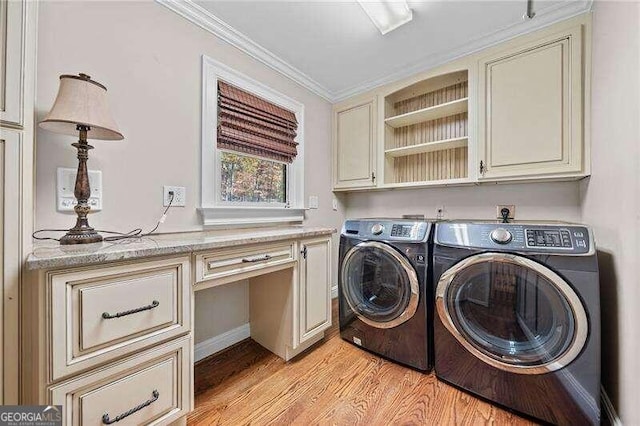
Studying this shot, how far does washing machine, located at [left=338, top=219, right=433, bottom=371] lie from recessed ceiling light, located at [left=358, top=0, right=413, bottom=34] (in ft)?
4.22

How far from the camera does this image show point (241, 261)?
4.28 ft

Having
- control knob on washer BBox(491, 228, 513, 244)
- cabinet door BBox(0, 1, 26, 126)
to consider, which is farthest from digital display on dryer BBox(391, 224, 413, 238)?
cabinet door BBox(0, 1, 26, 126)

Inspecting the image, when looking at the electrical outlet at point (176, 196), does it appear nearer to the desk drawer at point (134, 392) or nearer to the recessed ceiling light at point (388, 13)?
the desk drawer at point (134, 392)

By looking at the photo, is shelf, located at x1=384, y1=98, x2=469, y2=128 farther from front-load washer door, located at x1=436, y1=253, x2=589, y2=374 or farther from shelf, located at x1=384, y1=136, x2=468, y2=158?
front-load washer door, located at x1=436, y1=253, x2=589, y2=374

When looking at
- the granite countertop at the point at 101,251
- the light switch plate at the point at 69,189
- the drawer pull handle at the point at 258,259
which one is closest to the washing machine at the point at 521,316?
the drawer pull handle at the point at 258,259

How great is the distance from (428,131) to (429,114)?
0.61ft

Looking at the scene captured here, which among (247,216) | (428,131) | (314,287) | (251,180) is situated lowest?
(314,287)

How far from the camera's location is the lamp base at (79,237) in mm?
1007

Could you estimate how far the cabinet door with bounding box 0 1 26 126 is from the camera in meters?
0.79

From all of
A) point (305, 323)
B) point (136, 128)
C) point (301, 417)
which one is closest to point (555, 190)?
point (305, 323)

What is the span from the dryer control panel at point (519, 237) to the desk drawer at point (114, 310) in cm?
136

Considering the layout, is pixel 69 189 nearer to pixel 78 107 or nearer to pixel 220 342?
pixel 78 107

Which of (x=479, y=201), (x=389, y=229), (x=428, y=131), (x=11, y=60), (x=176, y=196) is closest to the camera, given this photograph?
(x=11, y=60)

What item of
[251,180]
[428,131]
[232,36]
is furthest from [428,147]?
[232,36]
